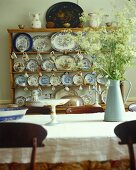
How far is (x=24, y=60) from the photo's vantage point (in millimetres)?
4859

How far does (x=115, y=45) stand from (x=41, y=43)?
2.71m

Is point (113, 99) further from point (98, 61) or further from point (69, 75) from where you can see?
point (69, 75)

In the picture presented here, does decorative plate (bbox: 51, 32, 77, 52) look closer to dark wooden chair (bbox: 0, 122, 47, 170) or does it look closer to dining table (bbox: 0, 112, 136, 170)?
dining table (bbox: 0, 112, 136, 170)

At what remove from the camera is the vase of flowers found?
2252mm

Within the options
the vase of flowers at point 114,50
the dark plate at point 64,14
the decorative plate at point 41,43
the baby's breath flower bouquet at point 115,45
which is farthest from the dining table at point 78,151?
the dark plate at point 64,14

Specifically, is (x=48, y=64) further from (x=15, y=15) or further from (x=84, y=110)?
(x=84, y=110)

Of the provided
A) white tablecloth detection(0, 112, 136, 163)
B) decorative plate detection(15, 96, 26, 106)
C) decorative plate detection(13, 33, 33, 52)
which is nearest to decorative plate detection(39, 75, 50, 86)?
decorative plate detection(15, 96, 26, 106)

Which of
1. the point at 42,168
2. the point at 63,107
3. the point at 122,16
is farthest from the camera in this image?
the point at 63,107

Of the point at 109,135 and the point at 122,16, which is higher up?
the point at 122,16

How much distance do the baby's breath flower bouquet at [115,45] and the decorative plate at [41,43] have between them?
2.55 metres

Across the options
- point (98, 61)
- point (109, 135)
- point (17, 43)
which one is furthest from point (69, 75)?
point (109, 135)

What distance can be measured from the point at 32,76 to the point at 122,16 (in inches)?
109

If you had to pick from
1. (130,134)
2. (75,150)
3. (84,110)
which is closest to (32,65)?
(84,110)

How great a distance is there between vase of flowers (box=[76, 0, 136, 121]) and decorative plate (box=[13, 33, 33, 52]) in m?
2.60
